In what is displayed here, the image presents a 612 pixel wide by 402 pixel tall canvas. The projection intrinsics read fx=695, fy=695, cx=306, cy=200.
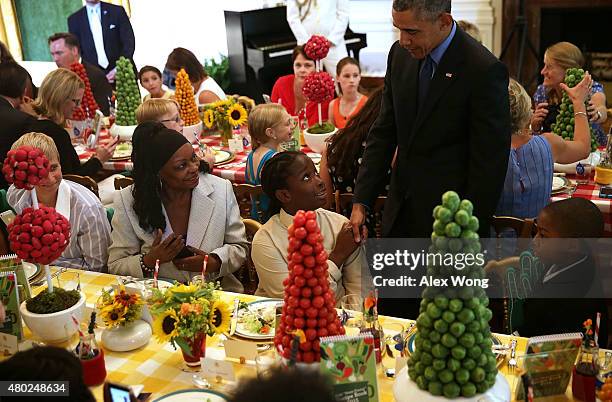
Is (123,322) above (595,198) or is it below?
above

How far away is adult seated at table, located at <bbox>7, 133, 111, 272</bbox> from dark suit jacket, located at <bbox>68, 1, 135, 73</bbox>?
15.0ft

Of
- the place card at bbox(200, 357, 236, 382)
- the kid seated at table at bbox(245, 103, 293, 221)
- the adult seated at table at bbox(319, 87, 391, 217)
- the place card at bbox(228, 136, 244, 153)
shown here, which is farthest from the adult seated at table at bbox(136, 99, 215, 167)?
the place card at bbox(200, 357, 236, 382)

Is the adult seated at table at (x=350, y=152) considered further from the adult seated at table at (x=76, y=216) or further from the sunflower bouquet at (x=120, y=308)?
the sunflower bouquet at (x=120, y=308)

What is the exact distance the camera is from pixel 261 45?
7.78 metres

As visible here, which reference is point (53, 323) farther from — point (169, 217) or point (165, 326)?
point (169, 217)

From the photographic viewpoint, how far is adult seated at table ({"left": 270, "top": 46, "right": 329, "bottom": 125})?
186 inches

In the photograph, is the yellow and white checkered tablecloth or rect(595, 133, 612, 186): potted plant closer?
the yellow and white checkered tablecloth

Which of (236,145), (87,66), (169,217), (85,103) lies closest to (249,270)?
(169,217)

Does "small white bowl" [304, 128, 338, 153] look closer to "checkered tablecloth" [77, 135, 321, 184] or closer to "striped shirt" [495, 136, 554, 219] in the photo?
"checkered tablecloth" [77, 135, 321, 184]

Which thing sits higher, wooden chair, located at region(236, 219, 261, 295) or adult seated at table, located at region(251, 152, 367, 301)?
adult seated at table, located at region(251, 152, 367, 301)

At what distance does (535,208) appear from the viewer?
2.98 metres

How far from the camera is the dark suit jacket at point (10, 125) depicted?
3887 millimetres

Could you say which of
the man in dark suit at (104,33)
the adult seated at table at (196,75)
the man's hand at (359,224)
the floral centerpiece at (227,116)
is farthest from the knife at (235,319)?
the man in dark suit at (104,33)

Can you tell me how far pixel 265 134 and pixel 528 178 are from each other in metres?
1.40
